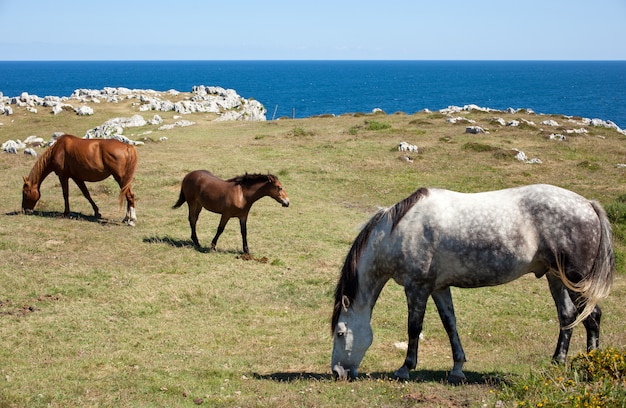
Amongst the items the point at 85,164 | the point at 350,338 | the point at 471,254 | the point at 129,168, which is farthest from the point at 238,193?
the point at 471,254

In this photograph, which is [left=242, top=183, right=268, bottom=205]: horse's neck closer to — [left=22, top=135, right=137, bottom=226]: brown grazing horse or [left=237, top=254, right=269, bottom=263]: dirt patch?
[left=237, top=254, right=269, bottom=263]: dirt patch

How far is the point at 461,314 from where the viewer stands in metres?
13.9

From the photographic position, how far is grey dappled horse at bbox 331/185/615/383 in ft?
29.3

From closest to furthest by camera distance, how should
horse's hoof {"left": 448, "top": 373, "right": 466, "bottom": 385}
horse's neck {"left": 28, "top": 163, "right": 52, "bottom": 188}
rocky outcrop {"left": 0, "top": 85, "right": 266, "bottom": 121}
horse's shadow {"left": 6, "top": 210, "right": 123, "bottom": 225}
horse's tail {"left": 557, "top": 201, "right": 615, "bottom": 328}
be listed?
horse's tail {"left": 557, "top": 201, "right": 615, "bottom": 328}
horse's hoof {"left": 448, "top": 373, "right": 466, "bottom": 385}
horse's shadow {"left": 6, "top": 210, "right": 123, "bottom": 225}
horse's neck {"left": 28, "top": 163, "right": 52, "bottom": 188}
rocky outcrop {"left": 0, "top": 85, "right": 266, "bottom": 121}

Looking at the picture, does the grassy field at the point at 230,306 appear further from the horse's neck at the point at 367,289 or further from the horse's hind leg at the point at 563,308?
the horse's neck at the point at 367,289

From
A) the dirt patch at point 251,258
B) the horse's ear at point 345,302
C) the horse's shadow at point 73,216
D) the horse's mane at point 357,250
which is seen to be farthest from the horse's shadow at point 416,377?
the horse's shadow at point 73,216

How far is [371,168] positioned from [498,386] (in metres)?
23.1

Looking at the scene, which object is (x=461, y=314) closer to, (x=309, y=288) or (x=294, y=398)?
(x=309, y=288)

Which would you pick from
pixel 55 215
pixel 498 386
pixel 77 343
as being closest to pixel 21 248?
pixel 55 215

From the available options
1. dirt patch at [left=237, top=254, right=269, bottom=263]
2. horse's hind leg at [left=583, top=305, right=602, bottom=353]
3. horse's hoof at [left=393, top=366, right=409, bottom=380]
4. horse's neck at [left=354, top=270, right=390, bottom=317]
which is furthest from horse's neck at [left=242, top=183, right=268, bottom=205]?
horse's hind leg at [left=583, top=305, right=602, bottom=353]

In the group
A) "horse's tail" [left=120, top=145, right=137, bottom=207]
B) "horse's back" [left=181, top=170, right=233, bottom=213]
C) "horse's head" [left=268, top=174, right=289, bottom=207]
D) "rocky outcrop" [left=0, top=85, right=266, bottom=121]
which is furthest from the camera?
"rocky outcrop" [left=0, top=85, right=266, bottom=121]

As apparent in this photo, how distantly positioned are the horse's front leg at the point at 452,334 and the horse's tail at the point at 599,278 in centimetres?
183

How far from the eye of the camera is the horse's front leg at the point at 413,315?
9.38 m

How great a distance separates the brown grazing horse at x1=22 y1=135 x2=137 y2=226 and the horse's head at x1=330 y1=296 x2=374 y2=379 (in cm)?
1277
